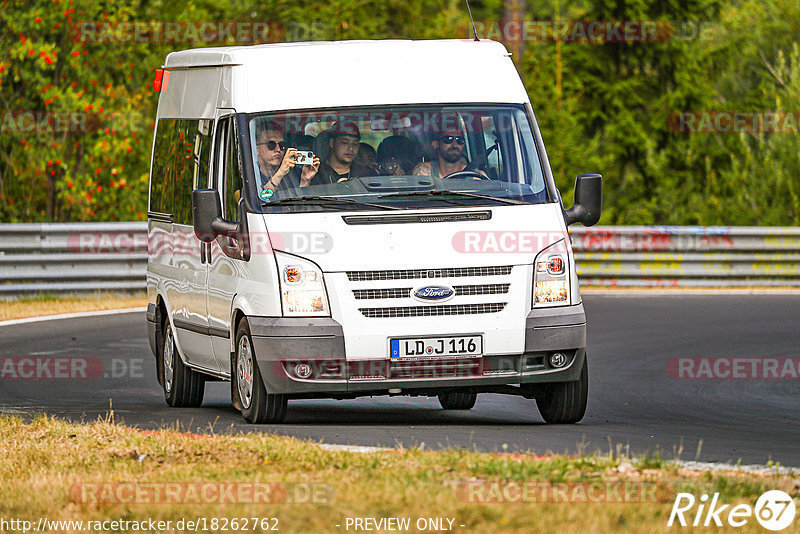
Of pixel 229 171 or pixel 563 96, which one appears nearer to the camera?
pixel 229 171

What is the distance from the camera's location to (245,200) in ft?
34.2

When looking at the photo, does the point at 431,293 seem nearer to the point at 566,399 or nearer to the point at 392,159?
the point at 392,159

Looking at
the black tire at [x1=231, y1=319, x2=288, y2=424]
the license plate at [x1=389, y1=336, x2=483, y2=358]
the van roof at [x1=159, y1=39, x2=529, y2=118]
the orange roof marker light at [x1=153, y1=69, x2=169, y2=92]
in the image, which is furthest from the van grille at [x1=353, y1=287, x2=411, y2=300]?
the orange roof marker light at [x1=153, y1=69, x2=169, y2=92]

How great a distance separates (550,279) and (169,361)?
12.7 ft

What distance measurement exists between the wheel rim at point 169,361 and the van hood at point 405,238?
9.59 feet

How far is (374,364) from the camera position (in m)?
10.1

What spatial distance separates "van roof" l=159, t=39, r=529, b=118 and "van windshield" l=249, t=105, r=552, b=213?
0.09m

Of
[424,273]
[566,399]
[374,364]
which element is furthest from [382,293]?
[566,399]

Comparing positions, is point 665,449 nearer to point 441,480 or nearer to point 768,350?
point 441,480

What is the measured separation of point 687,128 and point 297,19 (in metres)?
10.2

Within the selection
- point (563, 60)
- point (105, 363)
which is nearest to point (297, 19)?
point (563, 60)

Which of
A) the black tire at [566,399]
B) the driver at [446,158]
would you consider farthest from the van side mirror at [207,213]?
the black tire at [566,399]

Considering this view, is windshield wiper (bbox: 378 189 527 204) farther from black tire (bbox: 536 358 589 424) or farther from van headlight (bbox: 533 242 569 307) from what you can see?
black tire (bbox: 536 358 589 424)

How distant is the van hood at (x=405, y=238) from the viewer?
10.0 metres
